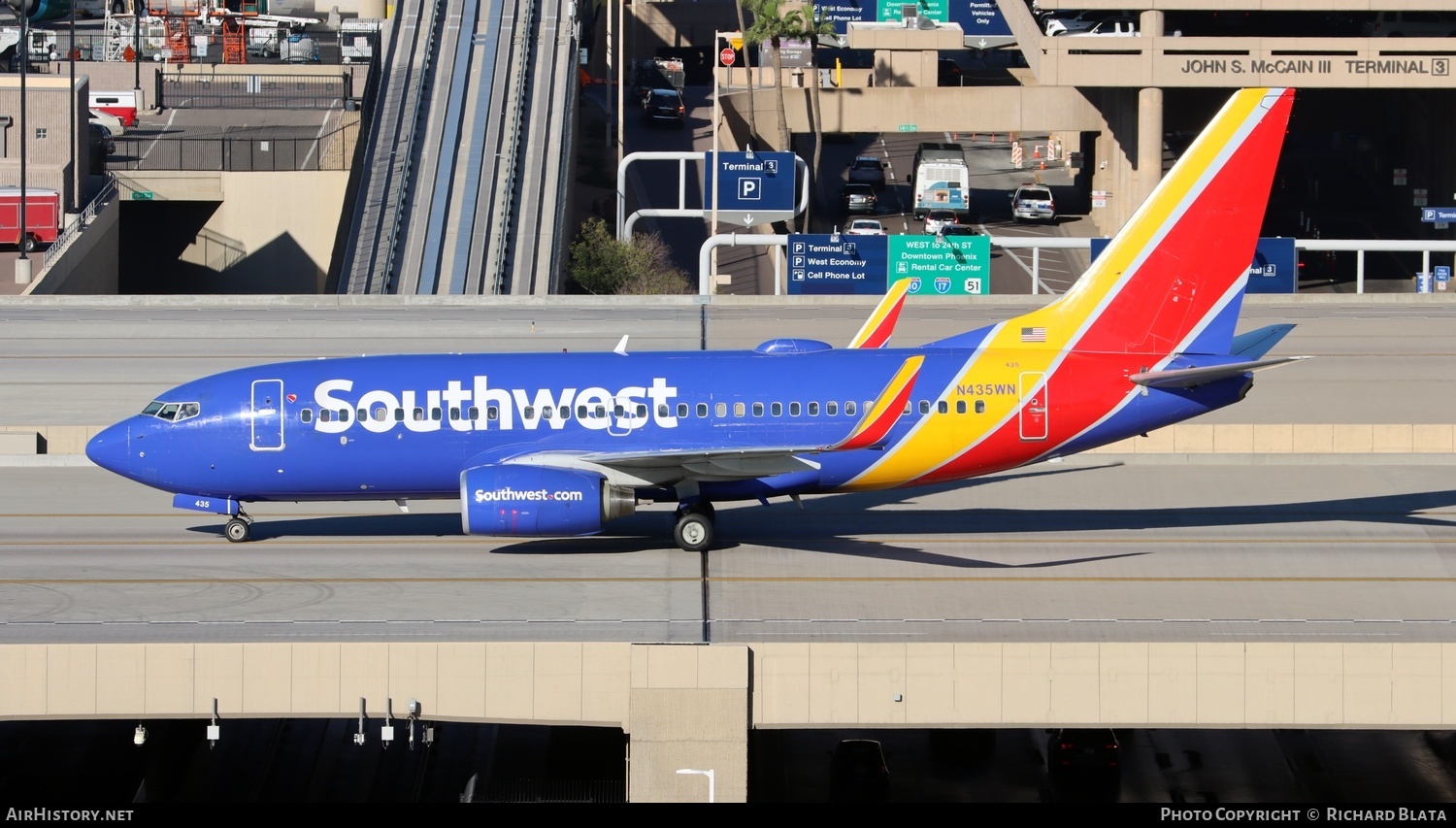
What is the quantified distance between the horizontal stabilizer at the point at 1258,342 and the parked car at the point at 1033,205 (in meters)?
58.1

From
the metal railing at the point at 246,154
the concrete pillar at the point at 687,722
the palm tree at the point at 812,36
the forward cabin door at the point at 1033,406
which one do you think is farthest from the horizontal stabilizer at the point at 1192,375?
the palm tree at the point at 812,36

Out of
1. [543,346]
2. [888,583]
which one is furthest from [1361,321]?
[888,583]

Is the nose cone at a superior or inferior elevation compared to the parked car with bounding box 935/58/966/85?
inferior

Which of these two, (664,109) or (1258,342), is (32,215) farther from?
(1258,342)

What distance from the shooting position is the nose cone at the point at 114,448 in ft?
104

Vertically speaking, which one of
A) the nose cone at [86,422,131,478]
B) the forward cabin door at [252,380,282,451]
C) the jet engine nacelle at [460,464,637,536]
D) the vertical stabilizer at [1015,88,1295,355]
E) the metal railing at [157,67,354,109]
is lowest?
the jet engine nacelle at [460,464,637,536]

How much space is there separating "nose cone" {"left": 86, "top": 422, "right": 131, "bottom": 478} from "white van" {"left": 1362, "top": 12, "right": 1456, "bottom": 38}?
74641 mm

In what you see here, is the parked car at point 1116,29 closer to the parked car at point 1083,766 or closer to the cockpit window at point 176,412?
the parked car at point 1083,766

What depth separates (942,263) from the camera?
5928 centimetres

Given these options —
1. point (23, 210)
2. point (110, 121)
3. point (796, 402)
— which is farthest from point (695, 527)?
point (110, 121)

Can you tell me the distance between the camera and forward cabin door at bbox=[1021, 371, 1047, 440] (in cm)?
3091

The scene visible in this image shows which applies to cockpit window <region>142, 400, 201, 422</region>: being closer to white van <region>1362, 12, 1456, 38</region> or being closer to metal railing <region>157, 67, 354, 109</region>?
metal railing <region>157, 67, 354, 109</region>

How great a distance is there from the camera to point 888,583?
29391 mm

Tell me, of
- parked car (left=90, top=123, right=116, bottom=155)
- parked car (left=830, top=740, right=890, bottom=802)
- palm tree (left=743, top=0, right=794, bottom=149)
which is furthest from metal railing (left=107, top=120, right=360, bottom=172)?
parked car (left=830, top=740, right=890, bottom=802)
